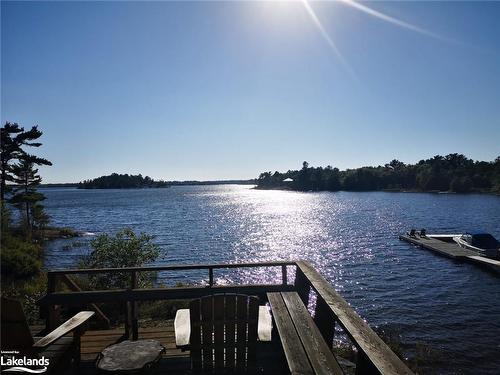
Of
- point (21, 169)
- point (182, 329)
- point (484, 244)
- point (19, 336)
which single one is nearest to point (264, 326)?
point (182, 329)

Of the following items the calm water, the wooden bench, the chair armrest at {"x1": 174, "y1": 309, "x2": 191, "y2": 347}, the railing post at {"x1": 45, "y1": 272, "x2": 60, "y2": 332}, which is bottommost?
the calm water

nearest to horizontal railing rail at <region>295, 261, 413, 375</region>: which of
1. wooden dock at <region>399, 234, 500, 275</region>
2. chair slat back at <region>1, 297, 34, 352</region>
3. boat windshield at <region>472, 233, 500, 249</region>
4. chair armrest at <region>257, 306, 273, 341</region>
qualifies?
chair armrest at <region>257, 306, 273, 341</region>

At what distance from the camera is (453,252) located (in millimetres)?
28016

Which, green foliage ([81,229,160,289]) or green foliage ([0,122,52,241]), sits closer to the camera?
green foliage ([81,229,160,289])

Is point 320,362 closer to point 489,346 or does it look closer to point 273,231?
point 489,346

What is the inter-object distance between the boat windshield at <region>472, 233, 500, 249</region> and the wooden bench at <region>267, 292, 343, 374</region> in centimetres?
2834

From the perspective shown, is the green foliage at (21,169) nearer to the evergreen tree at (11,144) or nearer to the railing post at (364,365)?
the evergreen tree at (11,144)

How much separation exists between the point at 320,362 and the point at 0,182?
42687 millimetres

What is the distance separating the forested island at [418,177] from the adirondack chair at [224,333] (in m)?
132

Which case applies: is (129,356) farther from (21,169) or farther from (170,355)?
(21,169)

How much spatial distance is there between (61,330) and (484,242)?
1230 inches

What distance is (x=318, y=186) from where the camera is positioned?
7175 inches

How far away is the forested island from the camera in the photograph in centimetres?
12200

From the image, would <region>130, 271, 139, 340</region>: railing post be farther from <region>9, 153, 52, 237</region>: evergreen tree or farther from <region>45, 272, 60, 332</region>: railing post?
<region>9, 153, 52, 237</region>: evergreen tree
